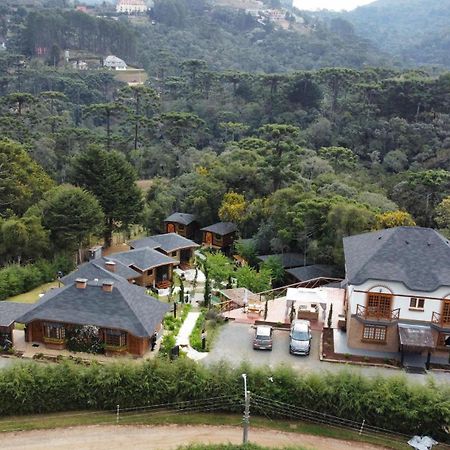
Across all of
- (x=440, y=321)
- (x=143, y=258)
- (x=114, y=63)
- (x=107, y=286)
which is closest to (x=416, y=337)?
(x=440, y=321)

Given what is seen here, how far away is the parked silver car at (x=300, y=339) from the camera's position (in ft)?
80.6

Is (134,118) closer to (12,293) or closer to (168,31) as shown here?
(12,293)

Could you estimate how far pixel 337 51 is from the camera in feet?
397

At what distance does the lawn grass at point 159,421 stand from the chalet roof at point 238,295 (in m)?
9.90

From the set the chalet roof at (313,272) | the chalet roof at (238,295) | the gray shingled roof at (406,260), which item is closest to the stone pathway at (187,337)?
the chalet roof at (238,295)

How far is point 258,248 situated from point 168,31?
9543 cm

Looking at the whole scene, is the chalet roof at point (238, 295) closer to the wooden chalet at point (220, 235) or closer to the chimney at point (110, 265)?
the chimney at point (110, 265)

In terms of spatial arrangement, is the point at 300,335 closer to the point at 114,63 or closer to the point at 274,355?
the point at 274,355

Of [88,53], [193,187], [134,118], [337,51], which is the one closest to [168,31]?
[88,53]

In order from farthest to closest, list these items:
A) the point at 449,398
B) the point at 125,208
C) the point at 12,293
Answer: the point at 125,208 → the point at 12,293 → the point at 449,398

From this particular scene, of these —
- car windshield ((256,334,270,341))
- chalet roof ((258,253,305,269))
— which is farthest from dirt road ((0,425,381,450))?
chalet roof ((258,253,305,269))

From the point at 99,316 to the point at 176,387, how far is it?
5752 millimetres

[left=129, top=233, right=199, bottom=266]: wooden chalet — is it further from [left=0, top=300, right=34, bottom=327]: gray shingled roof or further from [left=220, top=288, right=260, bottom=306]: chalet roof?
[left=0, top=300, right=34, bottom=327]: gray shingled roof

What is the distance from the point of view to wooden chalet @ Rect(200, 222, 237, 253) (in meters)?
A: 42.9
